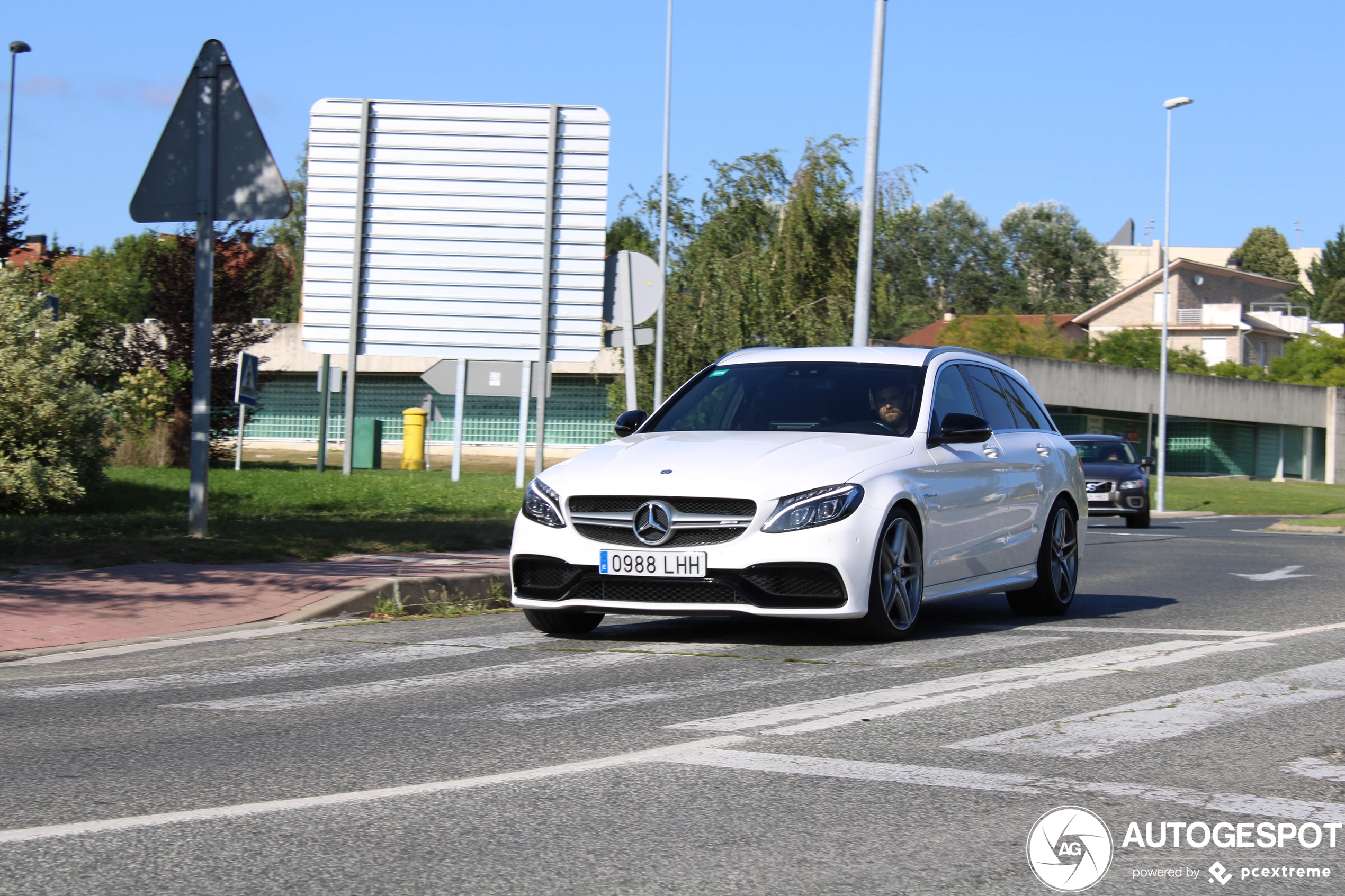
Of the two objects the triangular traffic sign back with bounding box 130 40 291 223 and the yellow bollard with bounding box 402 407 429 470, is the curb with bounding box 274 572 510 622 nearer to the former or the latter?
the triangular traffic sign back with bounding box 130 40 291 223

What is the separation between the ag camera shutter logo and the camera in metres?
3.86

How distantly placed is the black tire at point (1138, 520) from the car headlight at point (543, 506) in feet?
68.0

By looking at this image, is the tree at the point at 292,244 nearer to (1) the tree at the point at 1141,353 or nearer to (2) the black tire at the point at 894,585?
(1) the tree at the point at 1141,353

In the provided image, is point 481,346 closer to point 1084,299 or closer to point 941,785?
point 941,785

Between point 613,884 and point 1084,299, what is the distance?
376ft

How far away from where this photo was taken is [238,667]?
302 inches

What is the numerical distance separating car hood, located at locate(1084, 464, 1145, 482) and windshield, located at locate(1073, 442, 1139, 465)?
0.30 m

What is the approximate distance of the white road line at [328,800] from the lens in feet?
14.0

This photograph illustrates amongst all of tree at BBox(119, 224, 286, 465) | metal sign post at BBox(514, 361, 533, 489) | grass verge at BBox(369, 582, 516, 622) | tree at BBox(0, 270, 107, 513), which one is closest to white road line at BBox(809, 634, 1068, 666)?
grass verge at BBox(369, 582, 516, 622)

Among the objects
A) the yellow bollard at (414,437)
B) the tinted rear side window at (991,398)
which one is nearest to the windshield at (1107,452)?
the yellow bollard at (414,437)

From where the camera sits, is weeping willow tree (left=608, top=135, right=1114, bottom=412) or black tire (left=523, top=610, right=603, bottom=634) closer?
black tire (left=523, top=610, right=603, bottom=634)

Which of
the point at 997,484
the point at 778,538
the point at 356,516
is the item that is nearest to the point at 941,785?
the point at 778,538

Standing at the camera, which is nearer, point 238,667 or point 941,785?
point 941,785

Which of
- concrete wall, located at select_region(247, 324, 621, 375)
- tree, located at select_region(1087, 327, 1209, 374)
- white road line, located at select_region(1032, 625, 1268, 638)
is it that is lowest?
white road line, located at select_region(1032, 625, 1268, 638)
